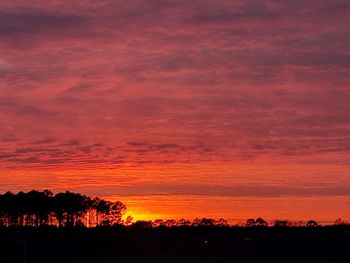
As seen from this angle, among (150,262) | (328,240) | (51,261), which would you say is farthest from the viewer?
(328,240)

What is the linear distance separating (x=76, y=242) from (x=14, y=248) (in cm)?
1679

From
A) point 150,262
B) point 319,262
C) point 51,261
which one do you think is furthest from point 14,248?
point 319,262

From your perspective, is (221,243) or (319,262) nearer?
(319,262)

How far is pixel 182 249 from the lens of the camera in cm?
13888

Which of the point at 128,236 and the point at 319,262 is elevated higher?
the point at 128,236

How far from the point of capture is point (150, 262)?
4437 inches

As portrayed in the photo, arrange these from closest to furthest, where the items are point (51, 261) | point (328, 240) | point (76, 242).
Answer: point (51, 261) → point (328, 240) → point (76, 242)

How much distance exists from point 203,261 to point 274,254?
2063 centimetres

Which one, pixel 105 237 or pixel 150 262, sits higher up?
pixel 105 237

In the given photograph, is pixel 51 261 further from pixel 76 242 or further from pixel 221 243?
pixel 221 243

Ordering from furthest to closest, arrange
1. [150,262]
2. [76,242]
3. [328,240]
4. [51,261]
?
1. [76,242]
2. [328,240]
3. [51,261]
4. [150,262]

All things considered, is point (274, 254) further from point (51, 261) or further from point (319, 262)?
point (51, 261)

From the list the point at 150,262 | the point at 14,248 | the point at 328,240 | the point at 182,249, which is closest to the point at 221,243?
the point at 182,249

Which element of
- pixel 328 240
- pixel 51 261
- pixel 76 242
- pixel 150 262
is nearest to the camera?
pixel 150 262
